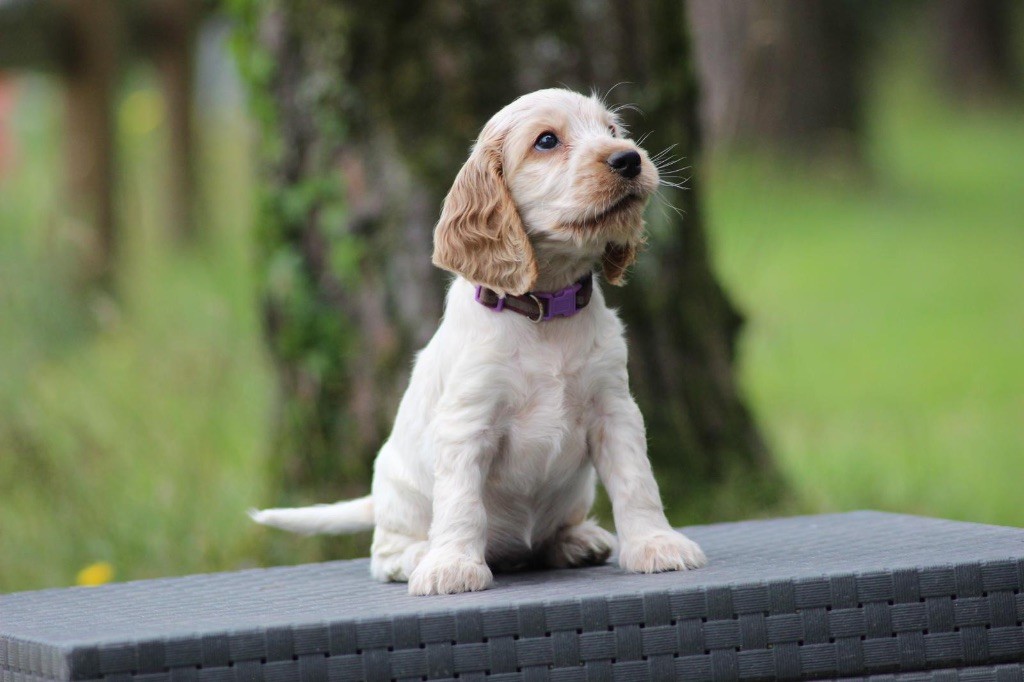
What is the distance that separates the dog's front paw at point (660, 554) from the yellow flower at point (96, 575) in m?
2.41

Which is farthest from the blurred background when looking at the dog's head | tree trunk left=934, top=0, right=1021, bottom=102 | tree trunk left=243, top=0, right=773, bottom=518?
tree trunk left=934, top=0, right=1021, bottom=102

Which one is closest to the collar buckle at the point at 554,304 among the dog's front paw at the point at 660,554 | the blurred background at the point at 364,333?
the dog's front paw at the point at 660,554

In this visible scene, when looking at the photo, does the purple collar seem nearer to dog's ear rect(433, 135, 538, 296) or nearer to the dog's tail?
dog's ear rect(433, 135, 538, 296)

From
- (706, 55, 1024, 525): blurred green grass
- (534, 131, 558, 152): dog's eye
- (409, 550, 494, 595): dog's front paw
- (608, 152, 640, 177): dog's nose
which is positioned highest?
(534, 131, 558, 152): dog's eye

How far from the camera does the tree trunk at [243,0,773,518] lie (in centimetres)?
496

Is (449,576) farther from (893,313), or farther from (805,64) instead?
(805,64)

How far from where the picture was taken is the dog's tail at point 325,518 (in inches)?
136

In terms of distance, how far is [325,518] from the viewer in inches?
137

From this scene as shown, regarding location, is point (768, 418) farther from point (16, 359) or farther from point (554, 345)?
point (554, 345)

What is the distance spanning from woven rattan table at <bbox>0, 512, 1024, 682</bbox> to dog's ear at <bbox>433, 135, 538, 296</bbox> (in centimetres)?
71

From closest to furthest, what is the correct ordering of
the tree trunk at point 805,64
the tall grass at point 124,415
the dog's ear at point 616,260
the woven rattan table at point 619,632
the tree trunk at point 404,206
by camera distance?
the woven rattan table at point 619,632, the dog's ear at point 616,260, the tree trunk at point 404,206, the tall grass at point 124,415, the tree trunk at point 805,64

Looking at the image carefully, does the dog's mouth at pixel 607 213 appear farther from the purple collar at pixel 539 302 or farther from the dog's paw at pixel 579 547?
the dog's paw at pixel 579 547

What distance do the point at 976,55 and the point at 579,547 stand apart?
19.0 metres

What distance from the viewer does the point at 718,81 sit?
38.3ft
